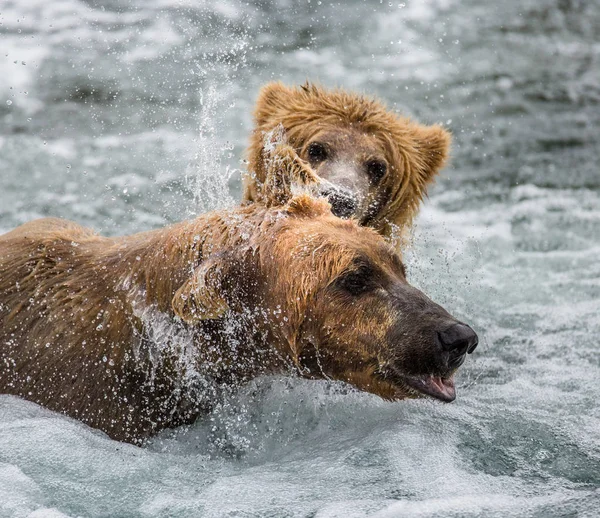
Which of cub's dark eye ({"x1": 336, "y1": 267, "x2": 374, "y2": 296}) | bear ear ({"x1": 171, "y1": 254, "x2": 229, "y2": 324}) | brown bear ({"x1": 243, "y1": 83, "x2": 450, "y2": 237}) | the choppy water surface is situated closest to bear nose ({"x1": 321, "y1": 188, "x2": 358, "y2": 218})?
brown bear ({"x1": 243, "y1": 83, "x2": 450, "y2": 237})

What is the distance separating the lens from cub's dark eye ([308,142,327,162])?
23.4 ft

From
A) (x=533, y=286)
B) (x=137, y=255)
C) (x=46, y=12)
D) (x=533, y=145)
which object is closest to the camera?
(x=137, y=255)

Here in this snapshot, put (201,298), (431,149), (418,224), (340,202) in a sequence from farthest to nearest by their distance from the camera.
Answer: (418,224) < (431,149) < (340,202) < (201,298)

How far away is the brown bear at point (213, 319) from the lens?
443 cm

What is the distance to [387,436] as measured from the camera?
5.04m

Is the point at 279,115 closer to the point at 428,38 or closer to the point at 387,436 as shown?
the point at 387,436

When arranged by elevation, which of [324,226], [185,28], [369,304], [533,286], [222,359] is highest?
[185,28]

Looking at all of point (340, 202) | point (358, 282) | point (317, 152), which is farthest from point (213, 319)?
point (317, 152)

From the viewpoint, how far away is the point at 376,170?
721cm

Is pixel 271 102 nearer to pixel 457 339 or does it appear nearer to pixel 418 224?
pixel 418 224

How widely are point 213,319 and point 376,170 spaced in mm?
2999

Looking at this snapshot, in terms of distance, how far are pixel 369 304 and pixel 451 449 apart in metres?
1.08

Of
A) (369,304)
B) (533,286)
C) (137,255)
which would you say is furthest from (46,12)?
(369,304)

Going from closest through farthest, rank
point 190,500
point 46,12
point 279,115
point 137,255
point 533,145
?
point 190,500 < point 137,255 < point 279,115 < point 533,145 < point 46,12
